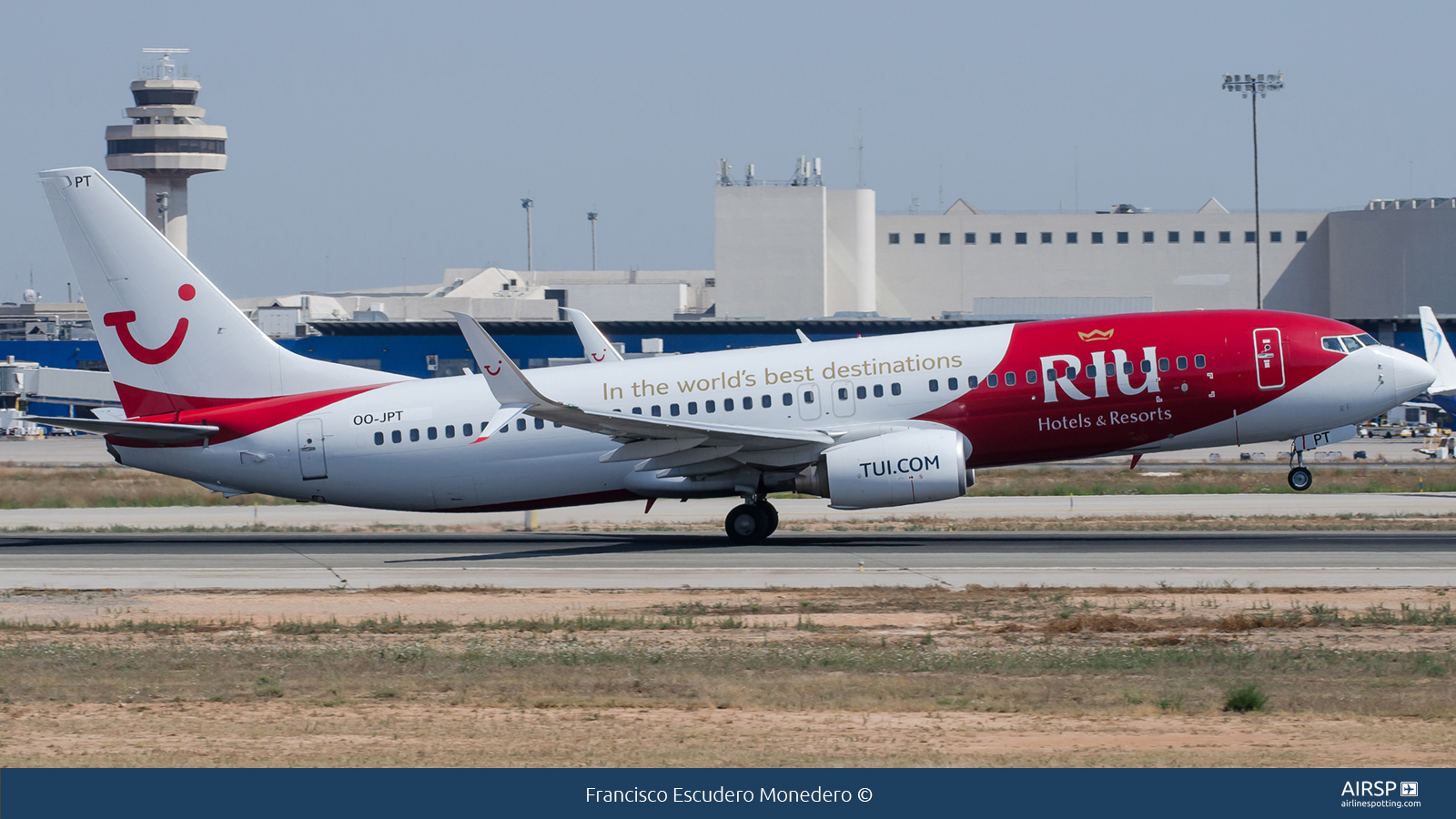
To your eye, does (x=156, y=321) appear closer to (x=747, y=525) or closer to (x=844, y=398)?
→ (x=747, y=525)

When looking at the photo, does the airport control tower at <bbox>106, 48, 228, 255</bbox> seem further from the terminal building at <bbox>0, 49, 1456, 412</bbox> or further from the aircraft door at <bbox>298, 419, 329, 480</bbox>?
the aircraft door at <bbox>298, 419, 329, 480</bbox>

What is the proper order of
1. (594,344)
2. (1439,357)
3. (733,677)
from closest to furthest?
1. (733,677)
2. (594,344)
3. (1439,357)

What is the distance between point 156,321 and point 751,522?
557 inches

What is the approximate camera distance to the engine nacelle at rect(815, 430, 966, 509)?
30656 millimetres

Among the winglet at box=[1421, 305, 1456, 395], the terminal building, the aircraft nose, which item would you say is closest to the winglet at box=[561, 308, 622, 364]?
the aircraft nose

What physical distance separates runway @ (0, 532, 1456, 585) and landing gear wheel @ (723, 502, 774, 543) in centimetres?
47

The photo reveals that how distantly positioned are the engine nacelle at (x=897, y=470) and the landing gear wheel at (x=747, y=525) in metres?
2.49

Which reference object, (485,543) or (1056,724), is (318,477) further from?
(1056,724)

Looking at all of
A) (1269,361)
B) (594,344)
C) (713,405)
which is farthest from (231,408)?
(1269,361)

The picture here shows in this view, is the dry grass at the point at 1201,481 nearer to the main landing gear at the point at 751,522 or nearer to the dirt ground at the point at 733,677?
the main landing gear at the point at 751,522

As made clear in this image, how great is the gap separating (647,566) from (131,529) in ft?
56.7

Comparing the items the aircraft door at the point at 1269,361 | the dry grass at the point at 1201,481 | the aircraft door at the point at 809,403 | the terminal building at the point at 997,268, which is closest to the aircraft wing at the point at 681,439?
the aircraft door at the point at 809,403

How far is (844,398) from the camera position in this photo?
32.4 meters

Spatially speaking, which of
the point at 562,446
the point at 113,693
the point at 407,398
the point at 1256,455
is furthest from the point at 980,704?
the point at 1256,455
